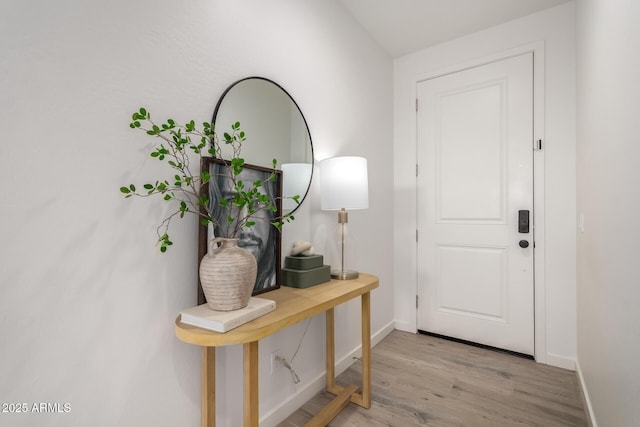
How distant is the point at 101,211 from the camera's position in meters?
1.04

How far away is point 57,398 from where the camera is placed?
935 millimetres

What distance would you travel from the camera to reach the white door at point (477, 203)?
2.44m

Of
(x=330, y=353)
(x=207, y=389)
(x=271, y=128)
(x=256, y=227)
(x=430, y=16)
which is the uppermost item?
(x=430, y=16)

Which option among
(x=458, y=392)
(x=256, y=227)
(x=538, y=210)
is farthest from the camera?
(x=538, y=210)

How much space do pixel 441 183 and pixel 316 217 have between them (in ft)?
4.55

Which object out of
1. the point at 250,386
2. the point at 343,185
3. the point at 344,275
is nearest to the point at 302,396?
the point at 344,275

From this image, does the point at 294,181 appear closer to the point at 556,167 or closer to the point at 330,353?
the point at 330,353

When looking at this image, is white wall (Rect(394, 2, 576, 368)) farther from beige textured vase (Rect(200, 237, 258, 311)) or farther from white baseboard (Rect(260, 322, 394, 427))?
beige textured vase (Rect(200, 237, 258, 311))

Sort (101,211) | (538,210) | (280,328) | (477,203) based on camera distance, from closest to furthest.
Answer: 1. (101,211)
2. (280,328)
3. (538,210)
4. (477,203)

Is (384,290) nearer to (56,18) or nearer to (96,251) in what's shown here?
(96,251)

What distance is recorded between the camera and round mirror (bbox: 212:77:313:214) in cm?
146

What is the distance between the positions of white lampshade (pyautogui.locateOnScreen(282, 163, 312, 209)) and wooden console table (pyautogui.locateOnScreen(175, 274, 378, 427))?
1.58ft

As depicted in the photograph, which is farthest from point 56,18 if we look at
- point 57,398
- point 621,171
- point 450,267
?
point 450,267

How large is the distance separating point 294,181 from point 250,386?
1076mm
